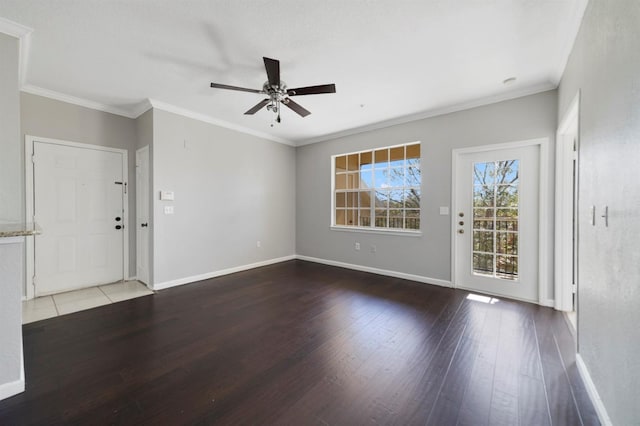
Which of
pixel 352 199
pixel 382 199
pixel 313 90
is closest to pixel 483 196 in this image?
pixel 382 199

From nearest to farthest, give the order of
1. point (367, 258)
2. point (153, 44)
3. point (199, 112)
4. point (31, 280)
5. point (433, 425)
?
1. point (433, 425)
2. point (153, 44)
3. point (31, 280)
4. point (199, 112)
5. point (367, 258)

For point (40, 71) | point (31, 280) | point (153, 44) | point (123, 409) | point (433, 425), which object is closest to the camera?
point (433, 425)

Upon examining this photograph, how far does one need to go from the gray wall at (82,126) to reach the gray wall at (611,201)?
17.5ft

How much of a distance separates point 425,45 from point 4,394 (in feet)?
13.3

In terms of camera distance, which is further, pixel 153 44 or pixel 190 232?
pixel 190 232

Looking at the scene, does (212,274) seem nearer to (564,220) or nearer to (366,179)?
(366,179)

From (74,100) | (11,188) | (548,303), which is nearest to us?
(11,188)

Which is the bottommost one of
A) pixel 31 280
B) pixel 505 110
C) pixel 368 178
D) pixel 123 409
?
pixel 123 409

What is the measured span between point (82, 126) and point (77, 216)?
1.28 meters

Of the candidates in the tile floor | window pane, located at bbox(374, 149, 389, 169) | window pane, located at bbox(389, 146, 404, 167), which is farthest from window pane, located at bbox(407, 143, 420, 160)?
the tile floor

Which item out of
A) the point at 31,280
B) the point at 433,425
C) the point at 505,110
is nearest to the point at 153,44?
the point at 31,280

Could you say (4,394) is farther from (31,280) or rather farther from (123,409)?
(31,280)

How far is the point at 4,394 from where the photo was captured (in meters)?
1.62

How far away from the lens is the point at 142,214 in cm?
399
